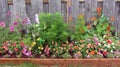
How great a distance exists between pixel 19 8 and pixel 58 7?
0.83m

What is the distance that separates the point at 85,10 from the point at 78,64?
148 cm

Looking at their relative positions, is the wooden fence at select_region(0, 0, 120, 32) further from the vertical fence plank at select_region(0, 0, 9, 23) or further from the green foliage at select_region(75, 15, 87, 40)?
the green foliage at select_region(75, 15, 87, 40)

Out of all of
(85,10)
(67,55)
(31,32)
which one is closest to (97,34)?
(85,10)

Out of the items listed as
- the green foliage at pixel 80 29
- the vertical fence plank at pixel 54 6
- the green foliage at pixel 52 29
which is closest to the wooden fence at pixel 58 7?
the vertical fence plank at pixel 54 6

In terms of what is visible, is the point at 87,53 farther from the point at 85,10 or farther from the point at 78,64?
the point at 85,10

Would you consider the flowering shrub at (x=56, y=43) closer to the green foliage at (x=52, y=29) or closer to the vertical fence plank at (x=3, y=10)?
the green foliage at (x=52, y=29)

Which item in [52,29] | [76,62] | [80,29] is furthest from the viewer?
A: [80,29]

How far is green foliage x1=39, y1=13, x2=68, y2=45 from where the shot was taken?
5044 mm

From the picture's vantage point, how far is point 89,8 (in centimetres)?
586

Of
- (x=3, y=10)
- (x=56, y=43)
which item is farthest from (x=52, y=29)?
(x=3, y=10)

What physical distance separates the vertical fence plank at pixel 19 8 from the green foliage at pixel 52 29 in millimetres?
844

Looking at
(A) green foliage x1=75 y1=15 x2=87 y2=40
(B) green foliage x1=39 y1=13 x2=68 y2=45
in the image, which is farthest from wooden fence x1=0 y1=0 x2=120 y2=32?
(B) green foliage x1=39 y1=13 x2=68 y2=45

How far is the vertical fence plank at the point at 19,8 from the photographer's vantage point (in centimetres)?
581

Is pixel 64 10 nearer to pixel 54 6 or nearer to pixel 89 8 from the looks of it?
pixel 54 6
